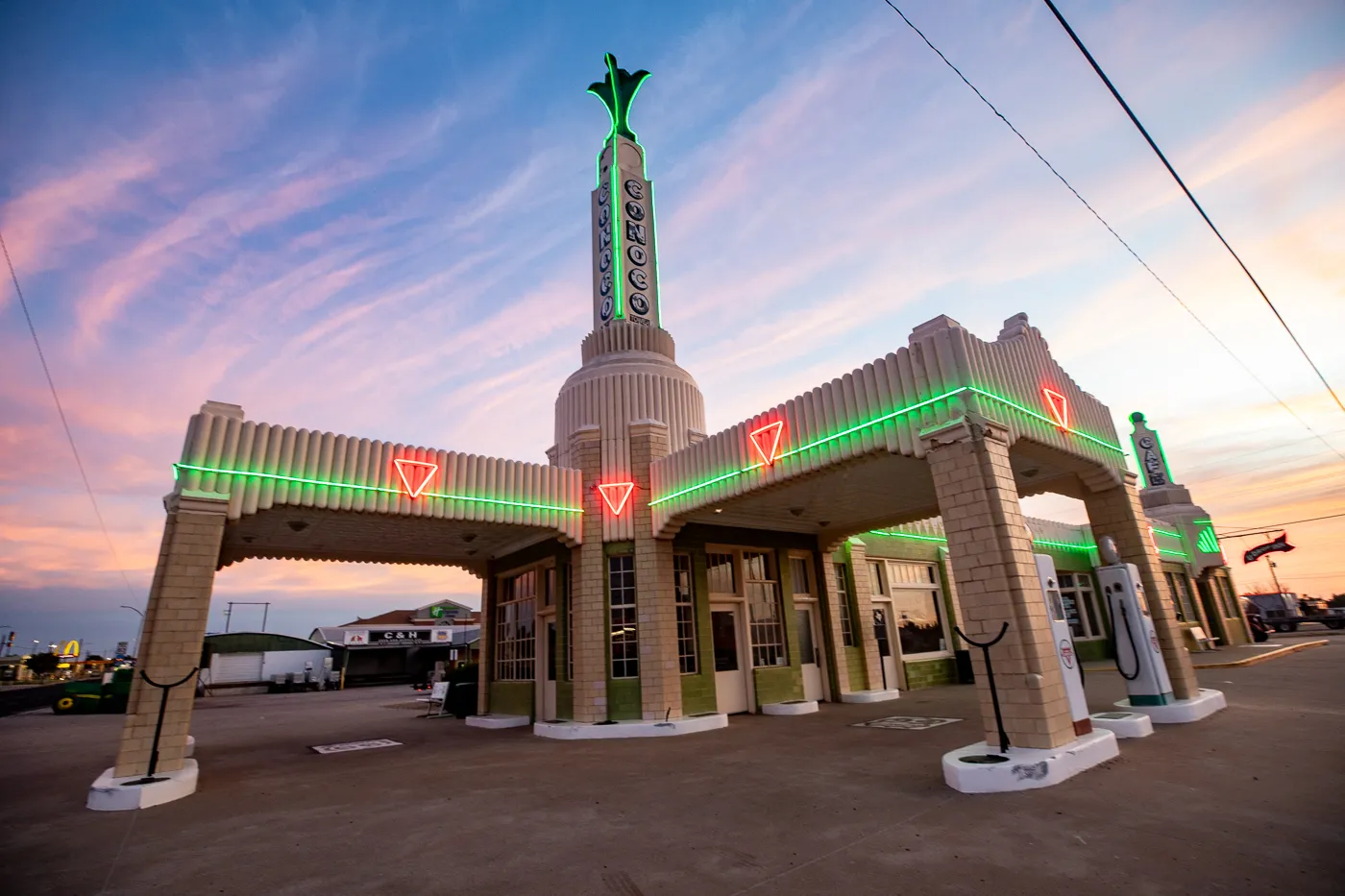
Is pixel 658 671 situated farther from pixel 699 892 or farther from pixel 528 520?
pixel 699 892

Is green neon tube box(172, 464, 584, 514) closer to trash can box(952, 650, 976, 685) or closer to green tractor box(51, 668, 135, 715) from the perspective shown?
trash can box(952, 650, 976, 685)

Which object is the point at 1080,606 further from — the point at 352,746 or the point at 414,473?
the point at 352,746

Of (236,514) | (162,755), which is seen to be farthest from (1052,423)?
(162,755)

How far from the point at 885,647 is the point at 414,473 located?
1373 cm

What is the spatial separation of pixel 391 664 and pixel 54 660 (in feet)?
199

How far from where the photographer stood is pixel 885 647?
1747cm

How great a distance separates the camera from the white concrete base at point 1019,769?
5770 mm

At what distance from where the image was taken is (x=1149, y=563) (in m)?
10.3

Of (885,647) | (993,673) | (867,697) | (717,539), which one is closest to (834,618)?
(867,697)

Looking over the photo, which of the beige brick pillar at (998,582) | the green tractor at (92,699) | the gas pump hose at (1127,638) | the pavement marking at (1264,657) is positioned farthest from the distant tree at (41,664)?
the pavement marking at (1264,657)

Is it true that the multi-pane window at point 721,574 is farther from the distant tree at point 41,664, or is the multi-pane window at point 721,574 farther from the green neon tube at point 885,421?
the distant tree at point 41,664

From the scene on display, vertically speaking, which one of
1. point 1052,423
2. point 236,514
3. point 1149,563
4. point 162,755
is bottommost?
point 162,755

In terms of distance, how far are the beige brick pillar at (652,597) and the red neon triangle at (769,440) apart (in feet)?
10.9

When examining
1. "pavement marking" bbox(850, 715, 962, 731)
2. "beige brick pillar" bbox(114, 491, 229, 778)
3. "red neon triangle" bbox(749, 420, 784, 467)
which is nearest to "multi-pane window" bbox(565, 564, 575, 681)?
"red neon triangle" bbox(749, 420, 784, 467)
